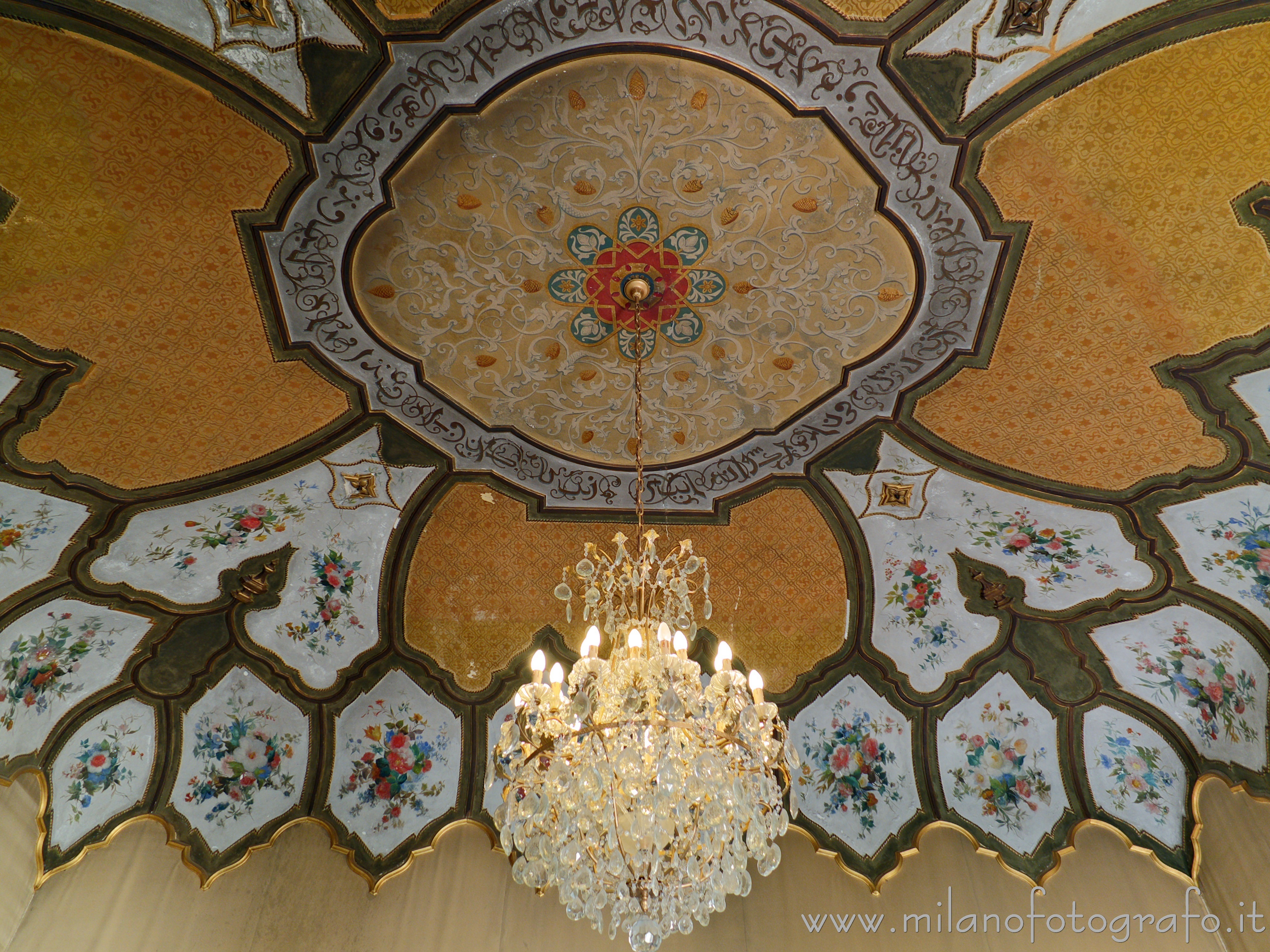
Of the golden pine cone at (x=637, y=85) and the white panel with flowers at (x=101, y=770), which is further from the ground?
the golden pine cone at (x=637, y=85)

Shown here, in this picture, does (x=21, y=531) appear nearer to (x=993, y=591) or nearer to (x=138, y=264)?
(x=138, y=264)

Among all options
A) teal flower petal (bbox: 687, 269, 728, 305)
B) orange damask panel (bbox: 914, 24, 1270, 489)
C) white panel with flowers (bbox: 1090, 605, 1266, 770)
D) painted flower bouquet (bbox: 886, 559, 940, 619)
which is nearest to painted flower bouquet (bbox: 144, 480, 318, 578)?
teal flower petal (bbox: 687, 269, 728, 305)

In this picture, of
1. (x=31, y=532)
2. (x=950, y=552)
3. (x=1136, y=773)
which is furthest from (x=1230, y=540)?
(x=31, y=532)

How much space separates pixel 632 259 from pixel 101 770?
577cm

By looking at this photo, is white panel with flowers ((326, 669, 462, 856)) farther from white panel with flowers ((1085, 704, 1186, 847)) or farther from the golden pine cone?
white panel with flowers ((1085, 704, 1186, 847))

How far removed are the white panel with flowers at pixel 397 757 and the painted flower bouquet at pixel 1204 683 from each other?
590cm

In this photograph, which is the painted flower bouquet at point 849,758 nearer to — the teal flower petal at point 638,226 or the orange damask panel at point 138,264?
the teal flower petal at point 638,226

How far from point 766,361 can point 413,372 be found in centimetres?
239

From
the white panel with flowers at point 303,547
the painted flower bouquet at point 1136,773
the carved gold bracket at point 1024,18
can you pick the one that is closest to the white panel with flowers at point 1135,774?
the painted flower bouquet at point 1136,773

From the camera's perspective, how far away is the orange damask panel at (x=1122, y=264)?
3.70 meters

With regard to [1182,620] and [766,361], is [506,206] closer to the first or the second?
[766,361]

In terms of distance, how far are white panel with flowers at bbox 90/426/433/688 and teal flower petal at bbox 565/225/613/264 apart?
6.54 feet

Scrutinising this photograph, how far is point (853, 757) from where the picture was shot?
7.00 metres

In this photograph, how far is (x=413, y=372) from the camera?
5.21 meters
